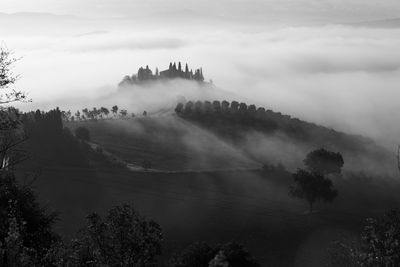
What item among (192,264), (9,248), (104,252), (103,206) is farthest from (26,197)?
(103,206)

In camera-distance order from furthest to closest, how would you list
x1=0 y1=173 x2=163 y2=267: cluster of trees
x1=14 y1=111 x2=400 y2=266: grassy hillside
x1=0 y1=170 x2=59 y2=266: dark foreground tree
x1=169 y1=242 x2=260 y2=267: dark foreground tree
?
x1=14 y1=111 x2=400 y2=266: grassy hillside < x1=169 y1=242 x2=260 y2=267: dark foreground tree < x1=0 y1=173 x2=163 y2=267: cluster of trees < x1=0 y1=170 x2=59 y2=266: dark foreground tree

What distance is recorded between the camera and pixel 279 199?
186 meters

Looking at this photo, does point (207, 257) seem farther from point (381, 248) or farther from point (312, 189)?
point (312, 189)

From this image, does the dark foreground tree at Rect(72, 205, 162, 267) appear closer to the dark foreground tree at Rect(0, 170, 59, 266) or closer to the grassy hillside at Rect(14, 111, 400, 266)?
the dark foreground tree at Rect(0, 170, 59, 266)

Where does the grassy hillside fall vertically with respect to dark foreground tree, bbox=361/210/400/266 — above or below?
below

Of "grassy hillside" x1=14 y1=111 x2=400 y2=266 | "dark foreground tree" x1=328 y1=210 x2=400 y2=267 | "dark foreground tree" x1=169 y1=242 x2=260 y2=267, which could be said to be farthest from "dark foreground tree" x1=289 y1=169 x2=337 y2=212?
"dark foreground tree" x1=328 y1=210 x2=400 y2=267

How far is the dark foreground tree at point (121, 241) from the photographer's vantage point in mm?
38750

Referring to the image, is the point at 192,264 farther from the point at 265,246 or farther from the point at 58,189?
the point at 58,189

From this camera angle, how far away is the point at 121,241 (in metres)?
40.1

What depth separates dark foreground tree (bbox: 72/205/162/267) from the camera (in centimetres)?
3875

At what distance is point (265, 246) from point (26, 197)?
92301 mm

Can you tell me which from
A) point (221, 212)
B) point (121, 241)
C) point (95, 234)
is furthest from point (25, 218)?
point (221, 212)

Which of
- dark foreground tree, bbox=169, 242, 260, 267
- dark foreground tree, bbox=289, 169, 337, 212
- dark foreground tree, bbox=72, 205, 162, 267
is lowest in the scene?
dark foreground tree, bbox=289, 169, 337, 212

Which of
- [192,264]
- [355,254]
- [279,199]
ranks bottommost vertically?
[279,199]
